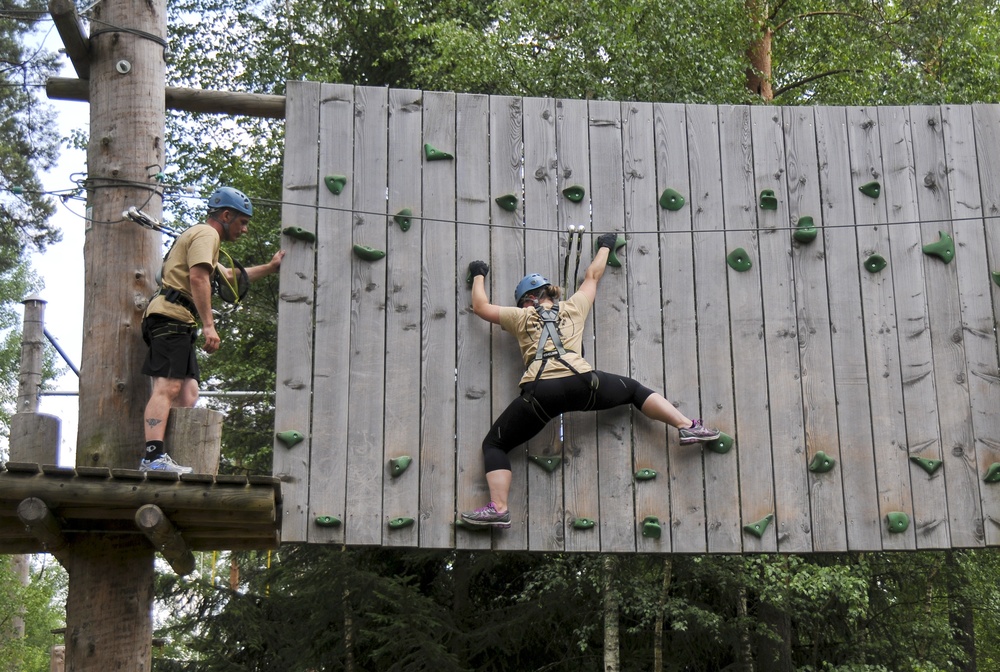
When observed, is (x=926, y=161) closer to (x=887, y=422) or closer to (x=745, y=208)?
(x=745, y=208)

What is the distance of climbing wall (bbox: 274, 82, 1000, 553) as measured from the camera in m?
5.94

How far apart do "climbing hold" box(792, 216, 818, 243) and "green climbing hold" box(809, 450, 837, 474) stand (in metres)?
1.28

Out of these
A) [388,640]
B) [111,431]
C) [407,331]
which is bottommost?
[388,640]

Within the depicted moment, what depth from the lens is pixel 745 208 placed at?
6488 mm

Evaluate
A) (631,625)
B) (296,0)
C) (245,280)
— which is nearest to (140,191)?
(245,280)

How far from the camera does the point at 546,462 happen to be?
5969 millimetres

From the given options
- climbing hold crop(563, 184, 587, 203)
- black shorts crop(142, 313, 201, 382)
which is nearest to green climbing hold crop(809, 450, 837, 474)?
climbing hold crop(563, 184, 587, 203)

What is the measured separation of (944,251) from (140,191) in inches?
185

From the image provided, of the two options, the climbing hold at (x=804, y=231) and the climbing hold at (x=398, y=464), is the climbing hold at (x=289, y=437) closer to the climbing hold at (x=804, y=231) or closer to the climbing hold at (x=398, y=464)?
the climbing hold at (x=398, y=464)

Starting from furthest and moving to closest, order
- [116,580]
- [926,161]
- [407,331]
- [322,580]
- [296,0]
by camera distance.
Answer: [296,0] → [322,580] → [926,161] → [407,331] → [116,580]

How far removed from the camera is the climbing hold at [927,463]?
6125 mm

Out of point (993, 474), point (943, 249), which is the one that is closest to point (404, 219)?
point (943, 249)

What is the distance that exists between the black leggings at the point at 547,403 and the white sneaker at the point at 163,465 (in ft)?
5.17

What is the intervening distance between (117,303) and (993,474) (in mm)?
4979
